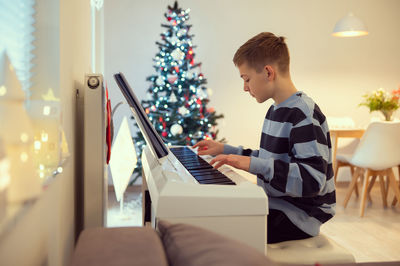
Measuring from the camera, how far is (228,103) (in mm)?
5664

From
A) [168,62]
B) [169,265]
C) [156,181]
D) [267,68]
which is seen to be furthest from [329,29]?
[169,265]

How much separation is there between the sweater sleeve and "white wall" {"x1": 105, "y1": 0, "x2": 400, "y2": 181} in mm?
4086

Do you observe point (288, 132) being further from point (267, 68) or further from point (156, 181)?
point (156, 181)

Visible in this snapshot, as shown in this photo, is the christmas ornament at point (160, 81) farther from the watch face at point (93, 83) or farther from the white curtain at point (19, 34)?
the white curtain at point (19, 34)

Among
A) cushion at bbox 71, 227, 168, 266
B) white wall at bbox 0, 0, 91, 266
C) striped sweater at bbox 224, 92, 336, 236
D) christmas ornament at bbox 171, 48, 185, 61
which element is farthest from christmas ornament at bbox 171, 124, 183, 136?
cushion at bbox 71, 227, 168, 266

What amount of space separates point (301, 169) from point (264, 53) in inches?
20.2

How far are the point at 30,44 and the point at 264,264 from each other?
3.14 ft

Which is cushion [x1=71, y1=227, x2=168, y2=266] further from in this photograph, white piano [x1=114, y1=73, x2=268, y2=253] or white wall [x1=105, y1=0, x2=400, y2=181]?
white wall [x1=105, y1=0, x2=400, y2=181]

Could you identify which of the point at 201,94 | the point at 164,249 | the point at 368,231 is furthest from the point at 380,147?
the point at 164,249

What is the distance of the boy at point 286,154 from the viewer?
1378 mm

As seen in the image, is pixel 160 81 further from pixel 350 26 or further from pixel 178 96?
pixel 350 26

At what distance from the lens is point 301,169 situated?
137cm

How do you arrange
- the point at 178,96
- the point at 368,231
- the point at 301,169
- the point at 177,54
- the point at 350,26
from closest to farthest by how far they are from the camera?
the point at 301,169 < the point at 368,231 < the point at 177,54 < the point at 178,96 < the point at 350,26

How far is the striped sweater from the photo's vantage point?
4.50 ft
